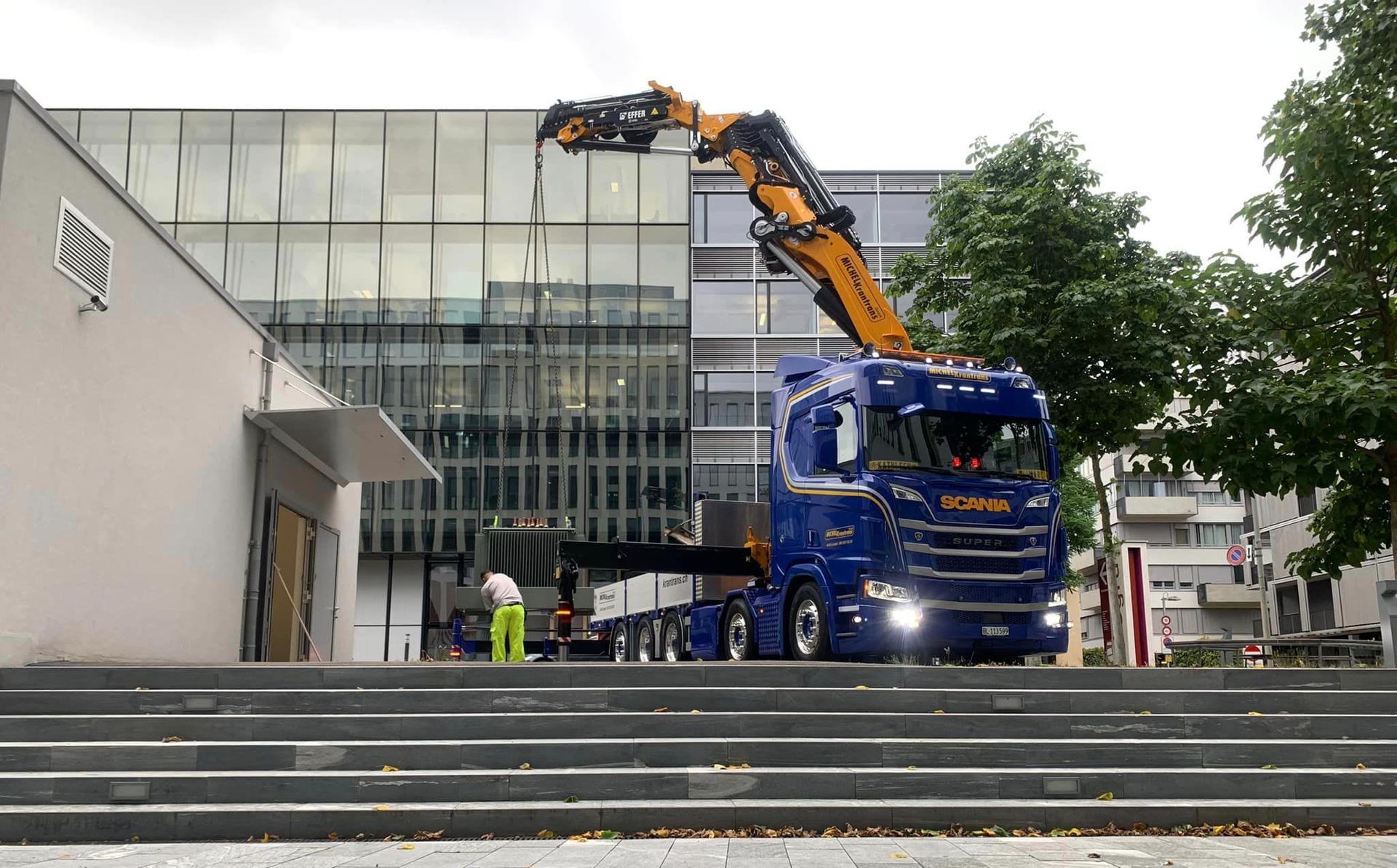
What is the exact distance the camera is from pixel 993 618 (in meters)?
12.9

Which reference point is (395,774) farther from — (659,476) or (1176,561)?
(1176,561)

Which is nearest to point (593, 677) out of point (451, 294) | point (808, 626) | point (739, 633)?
point (808, 626)

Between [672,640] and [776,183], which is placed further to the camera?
[672,640]

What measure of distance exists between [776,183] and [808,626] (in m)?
7.18

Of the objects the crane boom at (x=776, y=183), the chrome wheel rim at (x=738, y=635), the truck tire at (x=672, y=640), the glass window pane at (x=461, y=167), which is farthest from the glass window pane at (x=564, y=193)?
the chrome wheel rim at (x=738, y=635)

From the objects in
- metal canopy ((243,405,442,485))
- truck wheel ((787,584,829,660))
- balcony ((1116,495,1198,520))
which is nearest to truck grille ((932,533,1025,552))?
truck wheel ((787,584,829,660))

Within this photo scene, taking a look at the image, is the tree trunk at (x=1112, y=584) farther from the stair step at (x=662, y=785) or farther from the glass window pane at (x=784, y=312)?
the glass window pane at (x=784, y=312)

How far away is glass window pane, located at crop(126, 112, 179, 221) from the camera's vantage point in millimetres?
38719

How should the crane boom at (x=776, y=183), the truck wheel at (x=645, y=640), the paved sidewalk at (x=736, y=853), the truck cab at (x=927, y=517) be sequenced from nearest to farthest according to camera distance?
1. the paved sidewalk at (x=736, y=853)
2. the truck cab at (x=927, y=517)
3. the crane boom at (x=776, y=183)
4. the truck wheel at (x=645, y=640)

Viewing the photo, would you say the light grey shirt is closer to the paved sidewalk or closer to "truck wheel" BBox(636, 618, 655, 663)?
"truck wheel" BBox(636, 618, 655, 663)

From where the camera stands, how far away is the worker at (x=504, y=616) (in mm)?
16016

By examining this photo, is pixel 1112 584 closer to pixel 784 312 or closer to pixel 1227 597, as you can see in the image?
pixel 784 312

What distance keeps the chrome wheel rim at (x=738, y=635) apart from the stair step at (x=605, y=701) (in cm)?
517

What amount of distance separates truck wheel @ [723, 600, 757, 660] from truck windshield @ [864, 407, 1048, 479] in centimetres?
344
